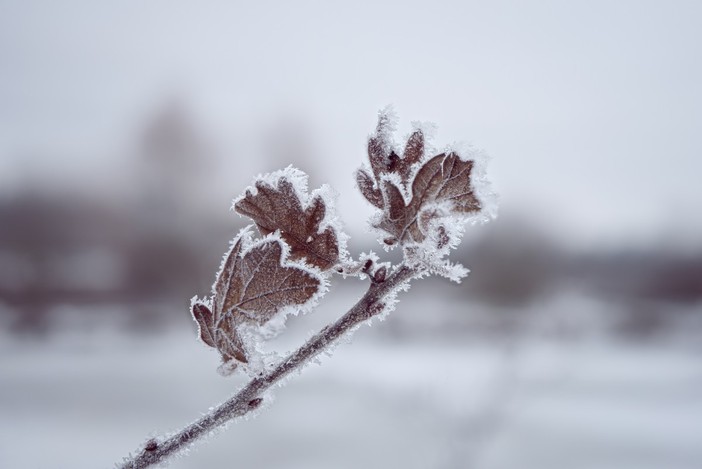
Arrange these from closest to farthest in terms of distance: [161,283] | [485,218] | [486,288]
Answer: [485,218], [486,288], [161,283]

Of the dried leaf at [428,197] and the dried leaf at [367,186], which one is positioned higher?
the dried leaf at [367,186]

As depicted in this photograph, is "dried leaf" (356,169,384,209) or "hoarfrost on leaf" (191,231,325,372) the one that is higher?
"dried leaf" (356,169,384,209)

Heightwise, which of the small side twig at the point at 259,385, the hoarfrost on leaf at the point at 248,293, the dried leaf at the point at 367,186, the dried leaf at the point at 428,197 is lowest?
the small side twig at the point at 259,385

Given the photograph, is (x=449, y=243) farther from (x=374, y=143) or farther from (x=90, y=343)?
(x=90, y=343)

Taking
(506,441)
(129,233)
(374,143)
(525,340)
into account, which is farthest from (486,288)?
(374,143)

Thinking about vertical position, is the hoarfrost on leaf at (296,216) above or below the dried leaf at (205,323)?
above

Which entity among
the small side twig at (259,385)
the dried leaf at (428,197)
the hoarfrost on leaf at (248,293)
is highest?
the hoarfrost on leaf at (248,293)

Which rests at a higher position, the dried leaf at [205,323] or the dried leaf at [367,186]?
the dried leaf at [367,186]
